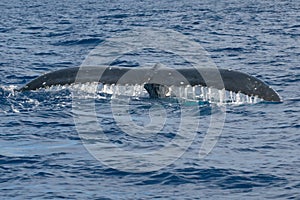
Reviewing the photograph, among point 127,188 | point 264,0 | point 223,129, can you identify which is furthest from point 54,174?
point 264,0

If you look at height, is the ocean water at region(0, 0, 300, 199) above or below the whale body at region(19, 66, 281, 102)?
below

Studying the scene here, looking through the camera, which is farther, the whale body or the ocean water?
the whale body

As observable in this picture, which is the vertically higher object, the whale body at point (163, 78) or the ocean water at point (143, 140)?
the whale body at point (163, 78)

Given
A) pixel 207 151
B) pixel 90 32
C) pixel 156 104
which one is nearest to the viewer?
pixel 207 151

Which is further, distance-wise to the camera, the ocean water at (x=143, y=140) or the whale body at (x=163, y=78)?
the whale body at (x=163, y=78)

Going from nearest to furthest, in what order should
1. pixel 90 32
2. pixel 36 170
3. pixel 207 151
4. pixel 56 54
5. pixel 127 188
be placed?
pixel 127 188
pixel 36 170
pixel 207 151
pixel 56 54
pixel 90 32

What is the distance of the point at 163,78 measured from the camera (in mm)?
11891

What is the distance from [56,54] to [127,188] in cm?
1305

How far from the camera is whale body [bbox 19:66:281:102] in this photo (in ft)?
36.1

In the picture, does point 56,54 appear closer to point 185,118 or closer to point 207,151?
point 185,118

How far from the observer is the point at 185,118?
1245 centimetres

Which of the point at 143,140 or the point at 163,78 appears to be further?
the point at 163,78

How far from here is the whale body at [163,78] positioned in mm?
10992

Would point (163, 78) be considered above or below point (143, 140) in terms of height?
above
